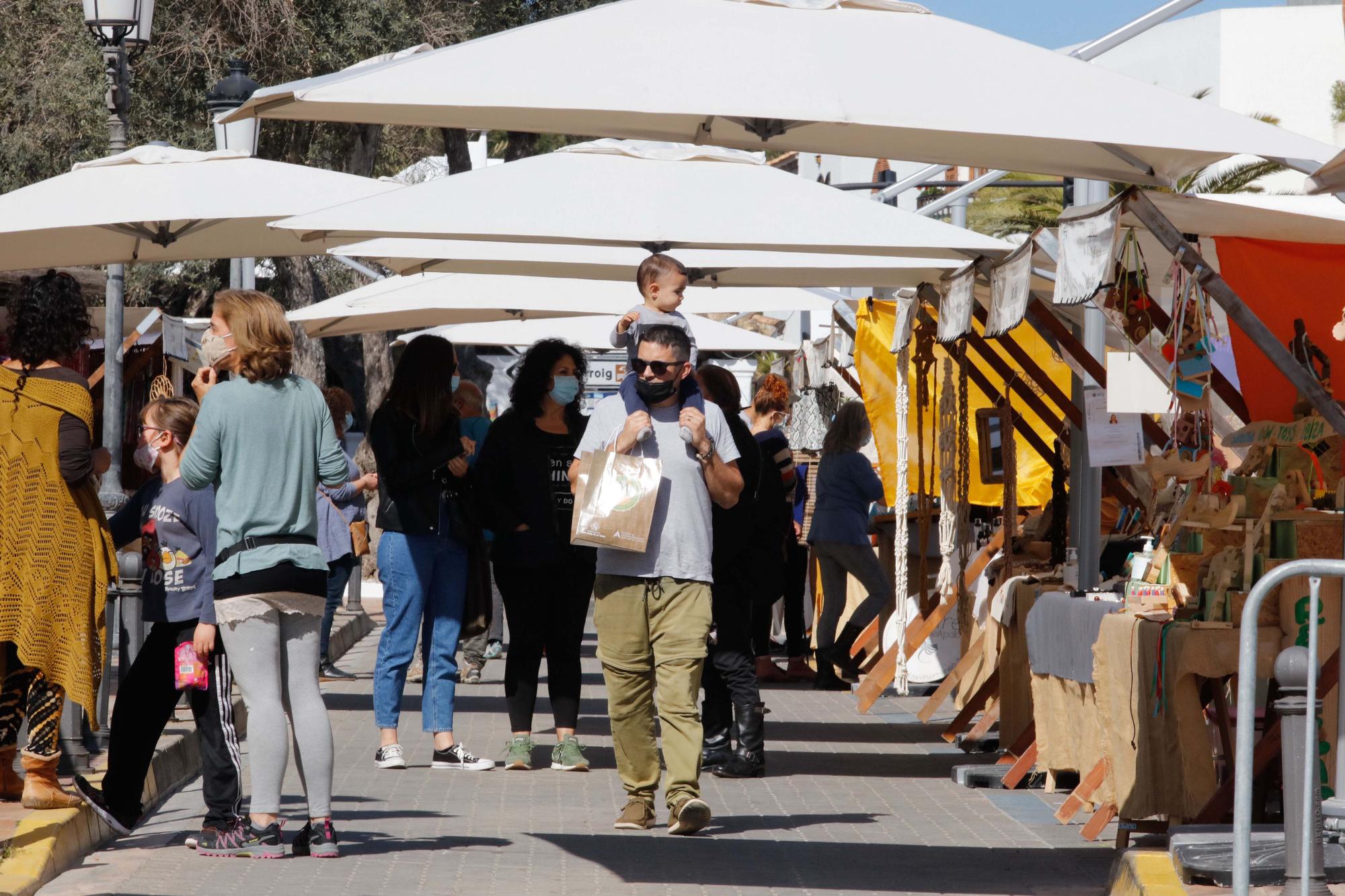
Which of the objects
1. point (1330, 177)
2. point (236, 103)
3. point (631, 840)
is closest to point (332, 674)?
point (236, 103)

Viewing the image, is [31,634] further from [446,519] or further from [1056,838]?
[1056,838]

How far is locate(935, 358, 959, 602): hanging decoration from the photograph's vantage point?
10.5 metres

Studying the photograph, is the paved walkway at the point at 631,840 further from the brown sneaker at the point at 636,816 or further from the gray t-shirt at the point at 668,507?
the gray t-shirt at the point at 668,507

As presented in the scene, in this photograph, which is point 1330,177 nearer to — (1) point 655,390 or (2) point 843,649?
(1) point 655,390

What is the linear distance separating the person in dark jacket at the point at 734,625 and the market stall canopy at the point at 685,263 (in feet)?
2.98

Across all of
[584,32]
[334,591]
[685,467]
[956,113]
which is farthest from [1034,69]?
[334,591]

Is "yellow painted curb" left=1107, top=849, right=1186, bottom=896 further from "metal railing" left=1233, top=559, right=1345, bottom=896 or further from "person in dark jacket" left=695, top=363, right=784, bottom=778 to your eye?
"person in dark jacket" left=695, top=363, right=784, bottom=778

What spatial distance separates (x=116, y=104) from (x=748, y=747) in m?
5.73

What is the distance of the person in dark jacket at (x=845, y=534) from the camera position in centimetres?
1305

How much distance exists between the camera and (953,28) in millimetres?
6227

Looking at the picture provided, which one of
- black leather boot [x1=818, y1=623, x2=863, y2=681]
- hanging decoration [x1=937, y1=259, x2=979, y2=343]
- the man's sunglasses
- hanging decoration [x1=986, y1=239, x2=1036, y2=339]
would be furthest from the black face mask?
black leather boot [x1=818, y1=623, x2=863, y2=681]

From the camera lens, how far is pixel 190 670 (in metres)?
6.71

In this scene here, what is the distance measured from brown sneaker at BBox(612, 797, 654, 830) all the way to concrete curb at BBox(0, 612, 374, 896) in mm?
1977

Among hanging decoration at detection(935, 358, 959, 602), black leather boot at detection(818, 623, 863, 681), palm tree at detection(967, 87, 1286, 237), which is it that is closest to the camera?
hanging decoration at detection(935, 358, 959, 602)
